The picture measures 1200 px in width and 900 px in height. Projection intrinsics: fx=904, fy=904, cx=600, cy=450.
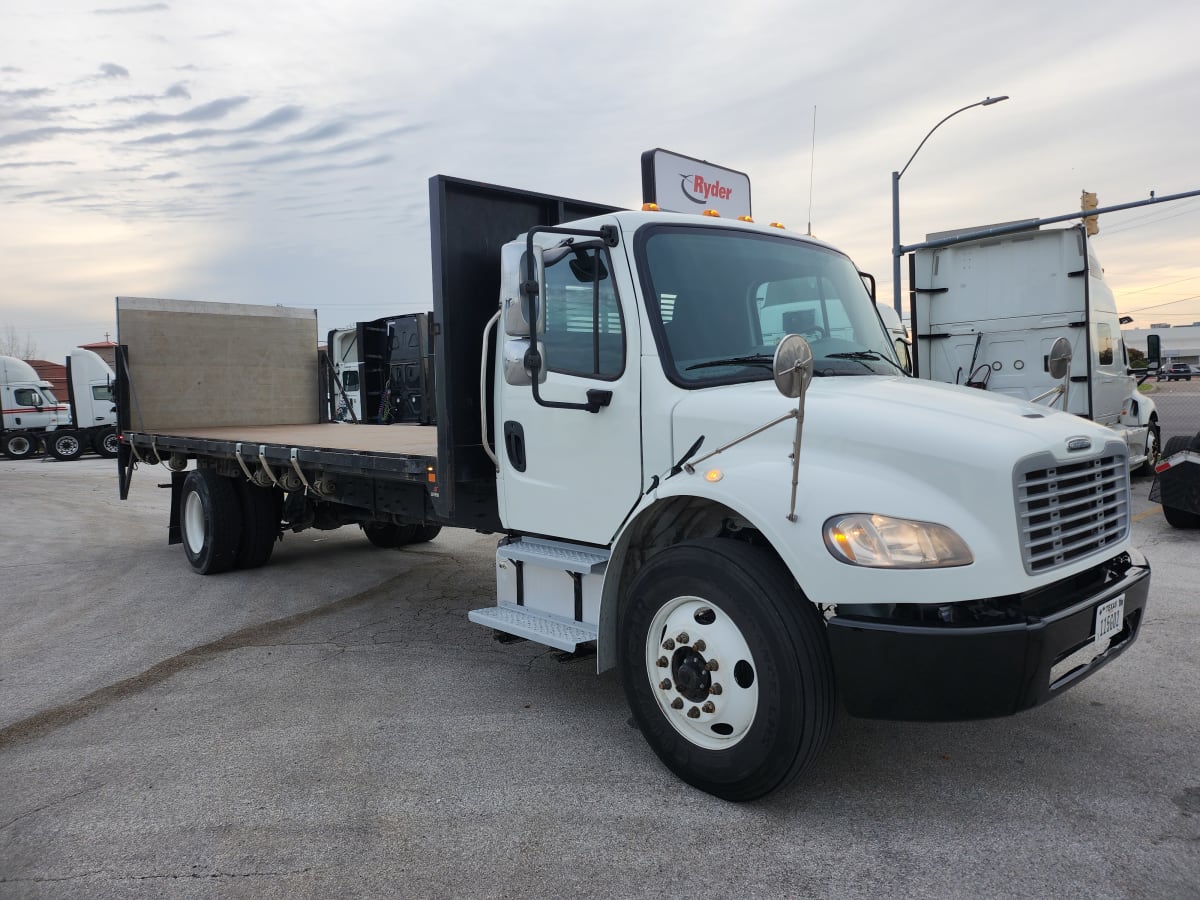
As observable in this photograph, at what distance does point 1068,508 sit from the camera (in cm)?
329

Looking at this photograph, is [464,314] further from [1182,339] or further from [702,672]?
[1182,339]

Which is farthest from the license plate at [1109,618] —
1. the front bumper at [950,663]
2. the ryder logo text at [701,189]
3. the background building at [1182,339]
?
the background building at [1182,339]

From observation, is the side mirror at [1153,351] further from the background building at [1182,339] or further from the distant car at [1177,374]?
the background building at [1182,339]

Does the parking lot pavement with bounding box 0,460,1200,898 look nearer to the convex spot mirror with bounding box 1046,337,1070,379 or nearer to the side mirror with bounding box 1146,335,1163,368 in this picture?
the convex spot mirror with bounding box 1046,337,1070,379

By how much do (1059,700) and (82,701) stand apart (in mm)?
5182

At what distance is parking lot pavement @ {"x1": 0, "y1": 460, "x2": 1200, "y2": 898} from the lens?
120 inches

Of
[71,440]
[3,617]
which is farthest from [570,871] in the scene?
[71,440]

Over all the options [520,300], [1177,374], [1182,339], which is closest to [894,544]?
[520,300]

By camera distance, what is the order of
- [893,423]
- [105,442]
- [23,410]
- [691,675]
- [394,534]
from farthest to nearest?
[23,410] < [105,442] < [394,534] < [691,675] < [893,423]

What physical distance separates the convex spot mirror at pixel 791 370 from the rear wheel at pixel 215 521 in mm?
6415

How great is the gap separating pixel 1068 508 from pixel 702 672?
1.47 m

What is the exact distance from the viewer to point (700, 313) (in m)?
4.07

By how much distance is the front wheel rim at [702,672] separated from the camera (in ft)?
11.1

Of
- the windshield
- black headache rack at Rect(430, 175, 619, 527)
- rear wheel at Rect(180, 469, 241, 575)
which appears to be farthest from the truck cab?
the windshield
